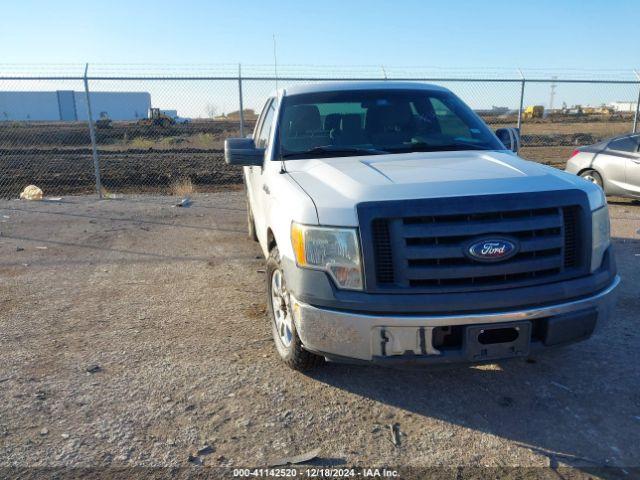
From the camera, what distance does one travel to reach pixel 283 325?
3598mm

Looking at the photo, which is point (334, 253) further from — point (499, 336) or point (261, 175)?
point (261, 175)

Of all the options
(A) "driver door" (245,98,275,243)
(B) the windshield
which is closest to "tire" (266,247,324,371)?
(A) "driver door" (245,98,275,243)

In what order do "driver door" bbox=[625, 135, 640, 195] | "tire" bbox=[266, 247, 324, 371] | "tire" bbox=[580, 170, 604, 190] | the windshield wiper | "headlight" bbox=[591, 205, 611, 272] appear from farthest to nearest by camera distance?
"tire" bbox=[580, 170, 604, 190]
"driver door" bbox=[625, 135, 640, 195]
the windshield wiper
"tire" bbox=[266, 247, 324, 371]
"headlight" bbox=[591, 205, 611, 272]

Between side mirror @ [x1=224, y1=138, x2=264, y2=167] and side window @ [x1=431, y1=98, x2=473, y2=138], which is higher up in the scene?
side window @ [x1=431, y1=98, x2=473, y2=138]

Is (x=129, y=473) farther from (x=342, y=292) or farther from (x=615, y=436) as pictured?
(x=615, y=436)

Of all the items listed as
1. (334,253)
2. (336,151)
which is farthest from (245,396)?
(336,151)

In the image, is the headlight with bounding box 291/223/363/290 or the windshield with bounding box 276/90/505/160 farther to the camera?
the windshield with bounding box 276/90/505/160

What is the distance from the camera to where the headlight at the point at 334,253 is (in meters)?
2.77

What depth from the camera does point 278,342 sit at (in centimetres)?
365

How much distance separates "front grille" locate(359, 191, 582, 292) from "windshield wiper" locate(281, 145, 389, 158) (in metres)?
1.41

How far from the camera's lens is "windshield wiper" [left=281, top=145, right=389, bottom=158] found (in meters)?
4.06

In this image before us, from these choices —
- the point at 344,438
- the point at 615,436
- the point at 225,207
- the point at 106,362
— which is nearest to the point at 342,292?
the point at 344,438

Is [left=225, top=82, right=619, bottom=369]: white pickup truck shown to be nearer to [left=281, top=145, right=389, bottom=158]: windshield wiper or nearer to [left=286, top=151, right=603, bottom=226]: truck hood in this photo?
[left=286, top=151, right=603, bottom=226]: truck hood

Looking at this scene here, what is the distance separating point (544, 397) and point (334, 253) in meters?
1.62
